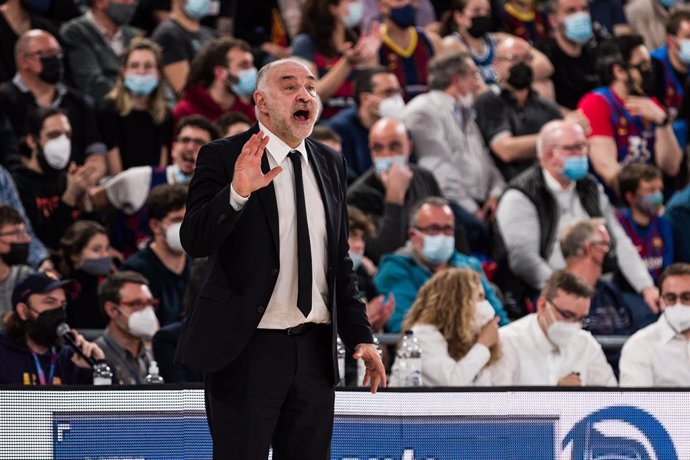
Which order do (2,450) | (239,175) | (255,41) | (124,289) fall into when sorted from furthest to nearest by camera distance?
1. (255,41)
2. (124,289)
3. (2,450)
4. (239,175)

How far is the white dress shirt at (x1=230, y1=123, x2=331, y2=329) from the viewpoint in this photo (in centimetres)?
481

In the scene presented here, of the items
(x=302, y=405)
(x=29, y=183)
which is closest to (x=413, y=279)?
(x=29, y=183)

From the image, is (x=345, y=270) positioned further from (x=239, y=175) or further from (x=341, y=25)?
(x=341, y=25)

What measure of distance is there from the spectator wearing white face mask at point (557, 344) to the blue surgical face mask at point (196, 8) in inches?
181

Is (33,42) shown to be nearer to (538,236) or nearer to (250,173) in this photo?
(538,236)

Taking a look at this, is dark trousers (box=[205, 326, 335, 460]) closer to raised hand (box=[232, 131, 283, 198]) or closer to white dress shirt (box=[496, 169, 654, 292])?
raised hand (box=[232, 131, 283, 198])

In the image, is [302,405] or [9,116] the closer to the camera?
[302,405]

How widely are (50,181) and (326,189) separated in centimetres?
507

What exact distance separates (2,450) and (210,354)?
1.61 meters

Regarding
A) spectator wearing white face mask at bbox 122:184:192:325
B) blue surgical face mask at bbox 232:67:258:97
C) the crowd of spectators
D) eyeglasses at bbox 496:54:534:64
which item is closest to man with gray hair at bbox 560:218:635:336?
the crowd of spectators

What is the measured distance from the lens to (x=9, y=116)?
10070mm

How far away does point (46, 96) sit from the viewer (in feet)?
33.4

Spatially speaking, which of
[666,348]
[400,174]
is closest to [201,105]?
[400,174]

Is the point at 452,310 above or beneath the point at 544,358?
above
